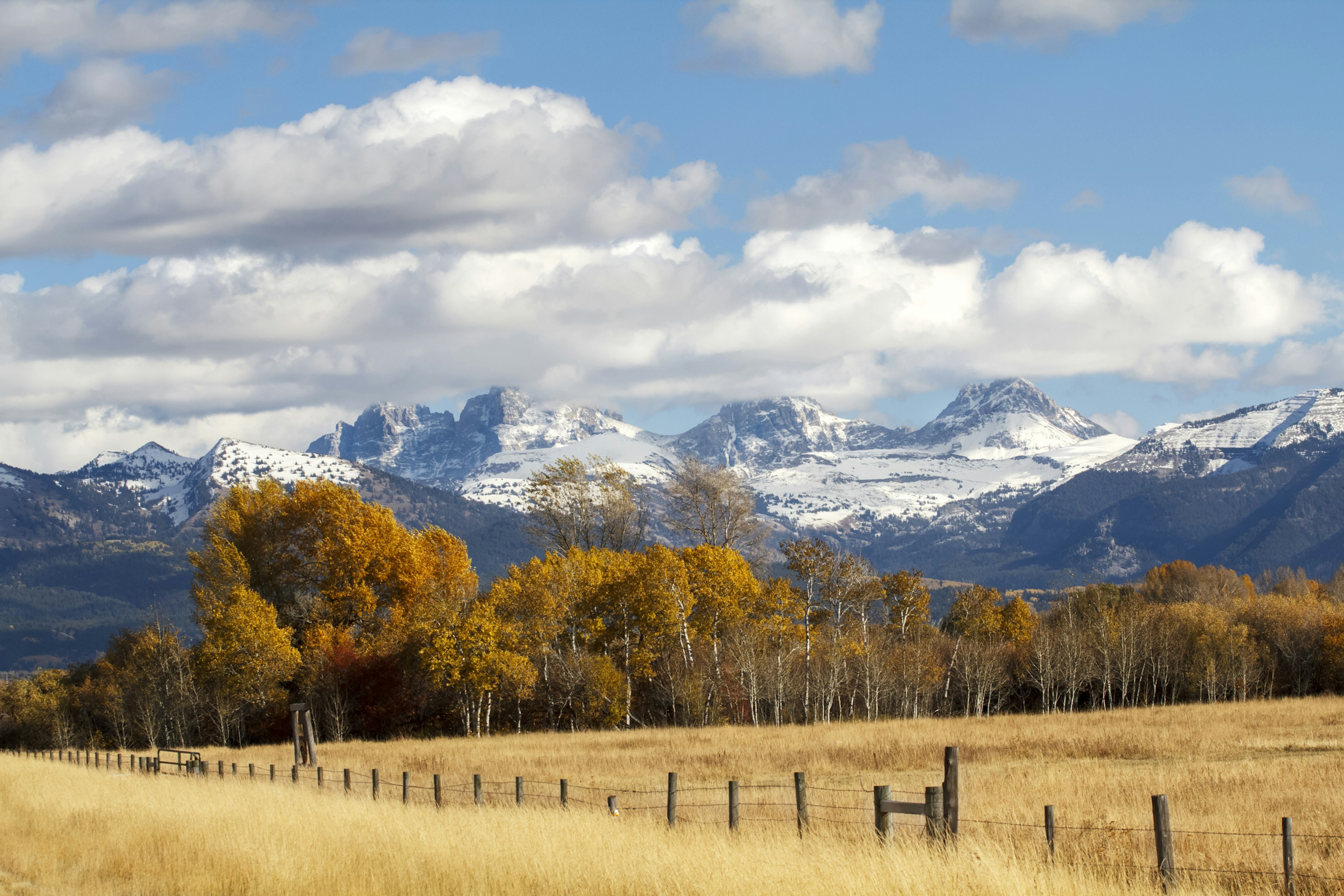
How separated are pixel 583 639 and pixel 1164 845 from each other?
65107 millimetres

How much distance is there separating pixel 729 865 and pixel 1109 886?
4946mm

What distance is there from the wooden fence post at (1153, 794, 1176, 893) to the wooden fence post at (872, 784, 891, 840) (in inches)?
141

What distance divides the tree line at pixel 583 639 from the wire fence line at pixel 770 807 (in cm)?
2298

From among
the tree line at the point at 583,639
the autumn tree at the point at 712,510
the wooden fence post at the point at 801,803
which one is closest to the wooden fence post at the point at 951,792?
the wooden fence post at the point at 801,803

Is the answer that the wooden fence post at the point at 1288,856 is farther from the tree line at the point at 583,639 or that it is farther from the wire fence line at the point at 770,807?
the tree line at the point at 583,639

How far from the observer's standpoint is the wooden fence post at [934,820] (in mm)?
17219

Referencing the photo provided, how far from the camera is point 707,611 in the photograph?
7769 cm

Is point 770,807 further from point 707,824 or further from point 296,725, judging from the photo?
point 296,725

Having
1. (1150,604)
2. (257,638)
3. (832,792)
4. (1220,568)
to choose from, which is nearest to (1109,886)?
(832,792)

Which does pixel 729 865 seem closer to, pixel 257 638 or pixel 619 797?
pixel 619 797

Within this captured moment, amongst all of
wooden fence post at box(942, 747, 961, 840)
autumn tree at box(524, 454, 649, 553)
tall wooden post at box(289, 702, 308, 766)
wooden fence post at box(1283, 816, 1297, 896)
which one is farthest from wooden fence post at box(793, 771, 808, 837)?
autumn tree at box(524, 454, 649, 553)

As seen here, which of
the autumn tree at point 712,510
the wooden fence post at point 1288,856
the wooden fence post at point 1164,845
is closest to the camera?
the wooden fence post at point 1164,845

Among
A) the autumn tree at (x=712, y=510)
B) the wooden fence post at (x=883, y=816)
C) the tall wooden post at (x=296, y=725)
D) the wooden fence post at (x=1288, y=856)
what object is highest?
the autumn tree at (x=712, y=510)

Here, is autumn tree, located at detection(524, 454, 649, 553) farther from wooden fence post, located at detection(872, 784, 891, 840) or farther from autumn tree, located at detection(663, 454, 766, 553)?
wooden fence post, located at detection(872, 784, 891, 840)
